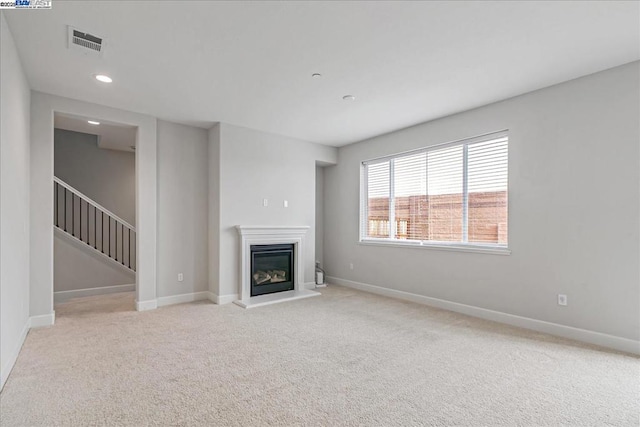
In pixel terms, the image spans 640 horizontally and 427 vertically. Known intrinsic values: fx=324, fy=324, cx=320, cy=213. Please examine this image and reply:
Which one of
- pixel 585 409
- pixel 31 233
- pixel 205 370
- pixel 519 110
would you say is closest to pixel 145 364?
pixel 205 370

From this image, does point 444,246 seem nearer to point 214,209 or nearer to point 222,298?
point 222,298

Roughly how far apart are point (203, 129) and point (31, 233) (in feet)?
8.49

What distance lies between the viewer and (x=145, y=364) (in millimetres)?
2711

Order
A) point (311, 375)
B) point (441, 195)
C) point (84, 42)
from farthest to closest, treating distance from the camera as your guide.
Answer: point (441, 195) → point (84, 42) → point (311, 375)

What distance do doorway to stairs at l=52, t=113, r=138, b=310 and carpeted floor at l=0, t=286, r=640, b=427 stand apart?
1.52m

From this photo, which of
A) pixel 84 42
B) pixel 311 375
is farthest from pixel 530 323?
pixel 84 42

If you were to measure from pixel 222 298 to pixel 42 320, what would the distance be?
6.72 feet

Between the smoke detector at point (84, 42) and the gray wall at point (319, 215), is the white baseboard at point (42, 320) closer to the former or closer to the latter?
the smoke detector at point (84, 42)

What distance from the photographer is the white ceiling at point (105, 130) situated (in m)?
4.29

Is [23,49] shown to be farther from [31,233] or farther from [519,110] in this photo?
[519,110]

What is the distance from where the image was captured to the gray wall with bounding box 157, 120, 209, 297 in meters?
4.75

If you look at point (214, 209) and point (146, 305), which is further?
point (214, 209)

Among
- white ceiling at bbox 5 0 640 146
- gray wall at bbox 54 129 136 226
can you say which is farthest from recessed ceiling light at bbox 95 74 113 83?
gray wall at bbox 54 129 136 226

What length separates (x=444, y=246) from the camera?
4570 mm
